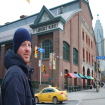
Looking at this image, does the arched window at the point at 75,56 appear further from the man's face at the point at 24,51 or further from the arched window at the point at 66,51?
the man's face at the point at 24,51

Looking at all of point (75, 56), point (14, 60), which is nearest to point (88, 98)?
point (75, 56)

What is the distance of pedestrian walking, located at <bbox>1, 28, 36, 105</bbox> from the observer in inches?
69.9

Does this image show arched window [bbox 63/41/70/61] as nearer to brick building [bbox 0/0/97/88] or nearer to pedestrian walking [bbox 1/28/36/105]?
brick building [bbox 0/0/97/88]

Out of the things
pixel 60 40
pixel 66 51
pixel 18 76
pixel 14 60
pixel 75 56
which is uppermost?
pixel 60 40

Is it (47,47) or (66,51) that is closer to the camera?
(47,47)

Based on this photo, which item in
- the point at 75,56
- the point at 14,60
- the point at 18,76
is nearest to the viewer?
the point at 18,76

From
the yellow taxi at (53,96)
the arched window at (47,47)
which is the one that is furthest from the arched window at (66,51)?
the yellow taxi at (53,96)

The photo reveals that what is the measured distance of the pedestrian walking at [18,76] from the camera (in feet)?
5.82

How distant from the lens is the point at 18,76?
6.20 feet

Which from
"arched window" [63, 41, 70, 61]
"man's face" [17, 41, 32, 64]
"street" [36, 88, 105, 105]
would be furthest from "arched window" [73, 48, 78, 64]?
"man's face" [17, 41, 32, 64]

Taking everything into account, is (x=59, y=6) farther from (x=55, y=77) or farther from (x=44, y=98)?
(x=44, y=98)

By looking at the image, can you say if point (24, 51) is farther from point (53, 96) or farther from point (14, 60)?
point (53, 96)

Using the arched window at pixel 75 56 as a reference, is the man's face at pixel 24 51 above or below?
below

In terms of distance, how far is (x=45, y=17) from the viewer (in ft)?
97.9
